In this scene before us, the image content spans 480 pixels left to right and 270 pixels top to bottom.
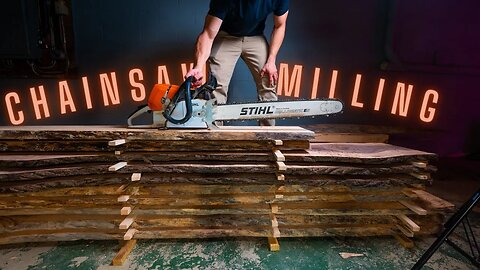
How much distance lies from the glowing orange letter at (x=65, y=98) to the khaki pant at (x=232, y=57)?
2371 mm

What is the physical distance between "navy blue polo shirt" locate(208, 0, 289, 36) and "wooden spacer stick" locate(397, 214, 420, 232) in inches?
78.4

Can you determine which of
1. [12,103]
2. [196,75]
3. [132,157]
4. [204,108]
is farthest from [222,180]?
[12,103]

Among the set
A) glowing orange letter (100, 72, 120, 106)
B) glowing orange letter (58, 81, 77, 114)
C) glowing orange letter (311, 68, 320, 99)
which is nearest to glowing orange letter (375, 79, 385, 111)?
glowing orange letter (311, 68, 320, 99)

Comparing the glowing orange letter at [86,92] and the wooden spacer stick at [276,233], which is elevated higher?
the glowing orange letter at [86,92]

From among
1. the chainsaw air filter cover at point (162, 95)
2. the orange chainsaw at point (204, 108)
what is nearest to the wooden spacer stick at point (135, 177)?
the orange chainsaw at point (204, 108)

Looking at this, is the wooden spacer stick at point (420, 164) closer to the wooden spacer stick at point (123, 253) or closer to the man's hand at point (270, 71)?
the man's hand at point (270, 71)

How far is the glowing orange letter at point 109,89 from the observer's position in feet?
11.8

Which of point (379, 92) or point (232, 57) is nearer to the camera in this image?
point (232, 57)

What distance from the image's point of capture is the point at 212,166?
1747 mm

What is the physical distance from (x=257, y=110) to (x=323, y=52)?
2.49 meters

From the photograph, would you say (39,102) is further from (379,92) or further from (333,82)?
(379,92)

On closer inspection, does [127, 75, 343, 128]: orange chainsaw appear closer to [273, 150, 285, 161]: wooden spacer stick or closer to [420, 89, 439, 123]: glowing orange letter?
[273, 150, 285, 161]: wooden spacer stick

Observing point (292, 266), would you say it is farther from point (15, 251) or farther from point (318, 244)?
point (15, 251)

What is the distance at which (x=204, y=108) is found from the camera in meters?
1.84
